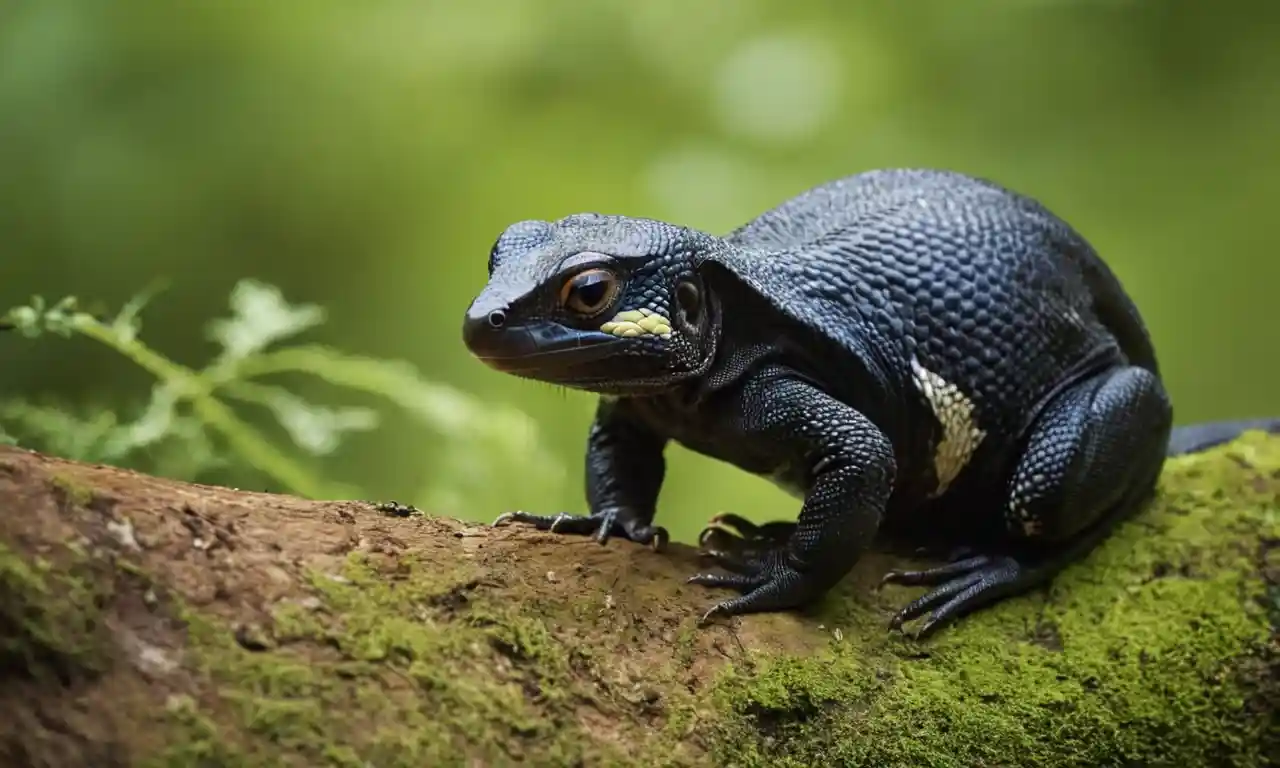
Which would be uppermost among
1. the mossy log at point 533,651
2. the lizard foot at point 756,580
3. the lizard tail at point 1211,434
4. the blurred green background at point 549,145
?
the blurred green background at point 549,145

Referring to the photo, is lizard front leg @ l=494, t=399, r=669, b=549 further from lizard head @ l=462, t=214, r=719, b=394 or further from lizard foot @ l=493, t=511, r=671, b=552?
lizard head @ l=462, t=214, r=719, b=394

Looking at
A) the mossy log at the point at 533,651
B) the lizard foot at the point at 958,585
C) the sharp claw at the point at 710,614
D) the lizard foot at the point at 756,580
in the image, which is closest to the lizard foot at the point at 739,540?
the lizard foot at the point at 756,580

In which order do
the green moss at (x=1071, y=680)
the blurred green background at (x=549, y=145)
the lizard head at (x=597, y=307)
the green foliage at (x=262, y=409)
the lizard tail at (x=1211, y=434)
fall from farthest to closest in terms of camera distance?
the blurred green background at (x=549, y=145)
the lizard tail at (x=1211, y=434)
the green foliage at (x=262, y=409)
the lizard head at (x=597, y=307)
the green moss at (x=1071, y=680)

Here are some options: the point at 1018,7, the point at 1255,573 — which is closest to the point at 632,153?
the point at 1018,7

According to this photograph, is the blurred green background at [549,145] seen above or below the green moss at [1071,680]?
above

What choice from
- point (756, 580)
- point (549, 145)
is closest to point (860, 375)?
point (756, 580)

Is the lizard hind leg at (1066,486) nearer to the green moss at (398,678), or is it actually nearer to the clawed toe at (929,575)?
the clawed toe at (929,575)
